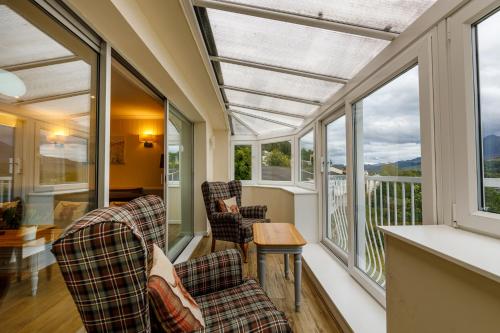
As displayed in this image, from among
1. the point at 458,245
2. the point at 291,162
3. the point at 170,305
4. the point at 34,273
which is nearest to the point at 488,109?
the point at 458,245

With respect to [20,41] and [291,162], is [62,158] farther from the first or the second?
[291,162]

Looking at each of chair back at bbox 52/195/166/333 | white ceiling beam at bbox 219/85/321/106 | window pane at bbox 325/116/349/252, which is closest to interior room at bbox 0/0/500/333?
chair back at bbox 52/195/166/333

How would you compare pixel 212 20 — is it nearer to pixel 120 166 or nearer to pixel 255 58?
pixel 255 58

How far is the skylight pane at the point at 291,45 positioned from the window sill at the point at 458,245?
132 centimetres

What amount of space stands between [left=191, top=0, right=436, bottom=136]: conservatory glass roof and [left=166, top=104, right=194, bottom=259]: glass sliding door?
92cm

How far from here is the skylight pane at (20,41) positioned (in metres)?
0.97

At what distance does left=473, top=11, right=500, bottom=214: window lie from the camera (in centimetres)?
105

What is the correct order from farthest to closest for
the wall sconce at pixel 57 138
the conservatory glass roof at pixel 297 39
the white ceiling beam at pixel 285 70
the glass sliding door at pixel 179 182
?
the glass sliding door at pixel 179 182
the white ceiling beam at pixel 285 70
the conservatory glass roof at pixel 297 39
the wall sconce at pixel 57 138

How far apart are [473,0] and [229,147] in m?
4.54

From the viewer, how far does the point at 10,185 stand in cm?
100

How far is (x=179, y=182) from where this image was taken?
345 centimetres

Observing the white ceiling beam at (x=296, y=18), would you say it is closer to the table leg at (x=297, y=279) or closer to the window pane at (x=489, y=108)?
the window pane at (x=489, y=108)

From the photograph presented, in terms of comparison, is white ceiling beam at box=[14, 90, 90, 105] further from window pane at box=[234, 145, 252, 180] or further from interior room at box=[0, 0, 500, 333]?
window pane at box=[234, 145, 252, 180]

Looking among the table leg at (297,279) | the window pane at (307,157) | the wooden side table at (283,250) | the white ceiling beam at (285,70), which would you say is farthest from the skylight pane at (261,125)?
the table leg at (297,279)
